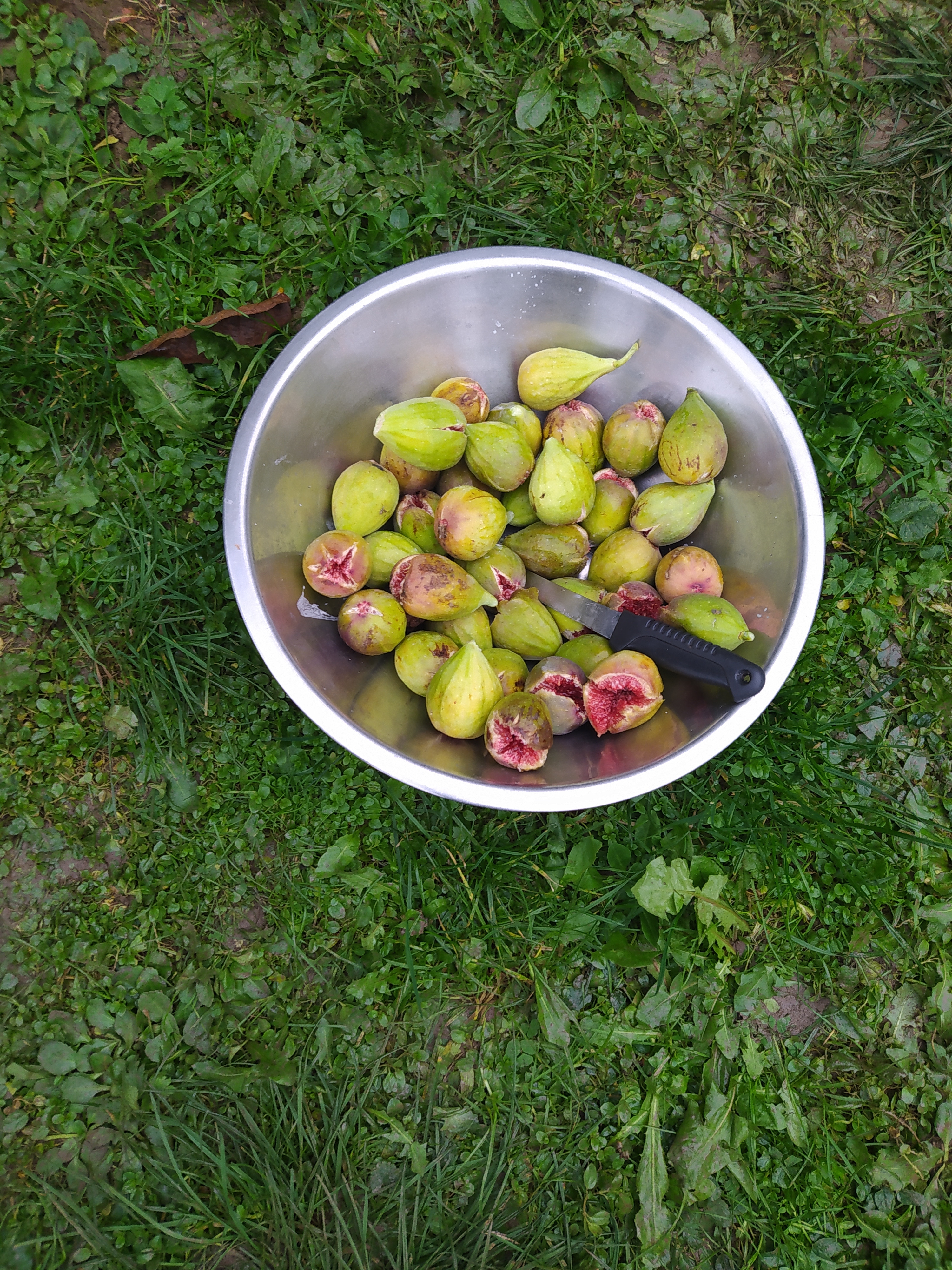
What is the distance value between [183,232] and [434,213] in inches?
35.1

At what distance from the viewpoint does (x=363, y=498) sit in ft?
8.00

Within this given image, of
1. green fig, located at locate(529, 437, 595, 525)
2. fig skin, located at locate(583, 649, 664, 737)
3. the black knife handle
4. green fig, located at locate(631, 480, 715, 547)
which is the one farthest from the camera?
green fig, located at locate(631, 480, 715, 547)

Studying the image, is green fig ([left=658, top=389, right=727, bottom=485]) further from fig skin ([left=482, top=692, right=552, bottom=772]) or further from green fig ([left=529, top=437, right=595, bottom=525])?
fig skin ([left=482, top=692, right=552, bottom=772])

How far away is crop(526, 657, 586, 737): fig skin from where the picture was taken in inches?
91.8

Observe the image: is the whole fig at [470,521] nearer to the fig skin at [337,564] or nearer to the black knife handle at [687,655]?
the fig skin at [337,564]

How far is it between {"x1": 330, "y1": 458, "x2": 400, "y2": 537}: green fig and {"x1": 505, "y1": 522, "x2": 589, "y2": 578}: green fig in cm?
40

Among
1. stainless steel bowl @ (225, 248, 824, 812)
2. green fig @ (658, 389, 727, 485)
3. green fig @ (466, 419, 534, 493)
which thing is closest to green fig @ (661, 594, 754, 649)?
stainless steel bowl @ (225, 248, 824, 812)

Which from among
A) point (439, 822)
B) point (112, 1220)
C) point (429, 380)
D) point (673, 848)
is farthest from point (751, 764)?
point (112, 1220)

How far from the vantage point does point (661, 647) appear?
2.29 meters

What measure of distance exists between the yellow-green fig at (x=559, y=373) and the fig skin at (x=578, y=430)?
0.13ft

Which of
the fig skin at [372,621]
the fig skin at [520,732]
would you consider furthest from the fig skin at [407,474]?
the fig skin at [520,732]

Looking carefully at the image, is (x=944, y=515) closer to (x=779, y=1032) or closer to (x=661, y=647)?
Result: (x=661, y=647)

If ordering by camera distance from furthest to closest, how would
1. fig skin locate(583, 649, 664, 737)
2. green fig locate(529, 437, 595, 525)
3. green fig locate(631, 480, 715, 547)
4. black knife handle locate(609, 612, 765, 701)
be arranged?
green fig locate(631, 480, 715, 547) → green fig locate(529, 437, 595, 525) → fig skin locate(583, 649, 664, 737) → black knife handle locate(609, 612, 765, 701)

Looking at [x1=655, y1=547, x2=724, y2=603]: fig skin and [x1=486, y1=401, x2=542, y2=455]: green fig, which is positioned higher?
[x1=486, y1=401, x2=542, y2=455]: green fig
